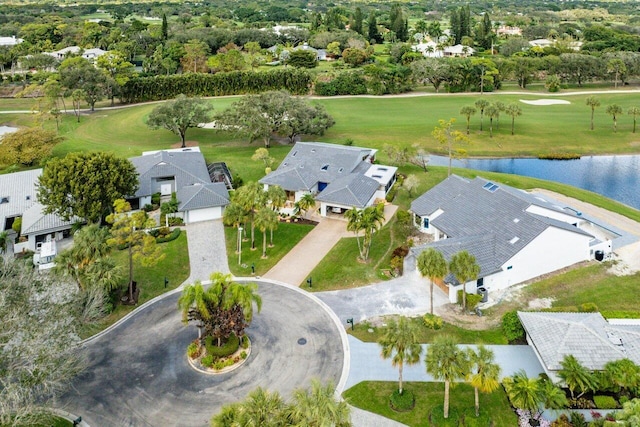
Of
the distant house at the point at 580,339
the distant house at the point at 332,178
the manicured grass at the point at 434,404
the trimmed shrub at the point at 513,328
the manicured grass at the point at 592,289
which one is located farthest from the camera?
the distant house at the point at 332,178

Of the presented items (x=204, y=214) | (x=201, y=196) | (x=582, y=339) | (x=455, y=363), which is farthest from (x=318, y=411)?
(x=201, y=196)

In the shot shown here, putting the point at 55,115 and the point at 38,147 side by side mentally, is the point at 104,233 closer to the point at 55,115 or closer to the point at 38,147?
the point at 38,147

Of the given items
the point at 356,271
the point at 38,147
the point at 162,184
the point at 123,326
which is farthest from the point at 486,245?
the point at 38,147

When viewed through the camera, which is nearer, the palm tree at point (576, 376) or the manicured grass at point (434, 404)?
the palm tree at point (576, 376)

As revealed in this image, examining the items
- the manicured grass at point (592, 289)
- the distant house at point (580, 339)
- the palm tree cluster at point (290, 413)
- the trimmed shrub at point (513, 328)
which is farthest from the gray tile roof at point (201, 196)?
the distant house at point (580, 339)

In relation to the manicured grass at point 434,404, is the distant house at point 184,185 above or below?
above

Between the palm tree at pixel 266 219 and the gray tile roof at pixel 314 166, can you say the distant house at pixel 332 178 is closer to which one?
the gray tile roof at pixel 314 166
